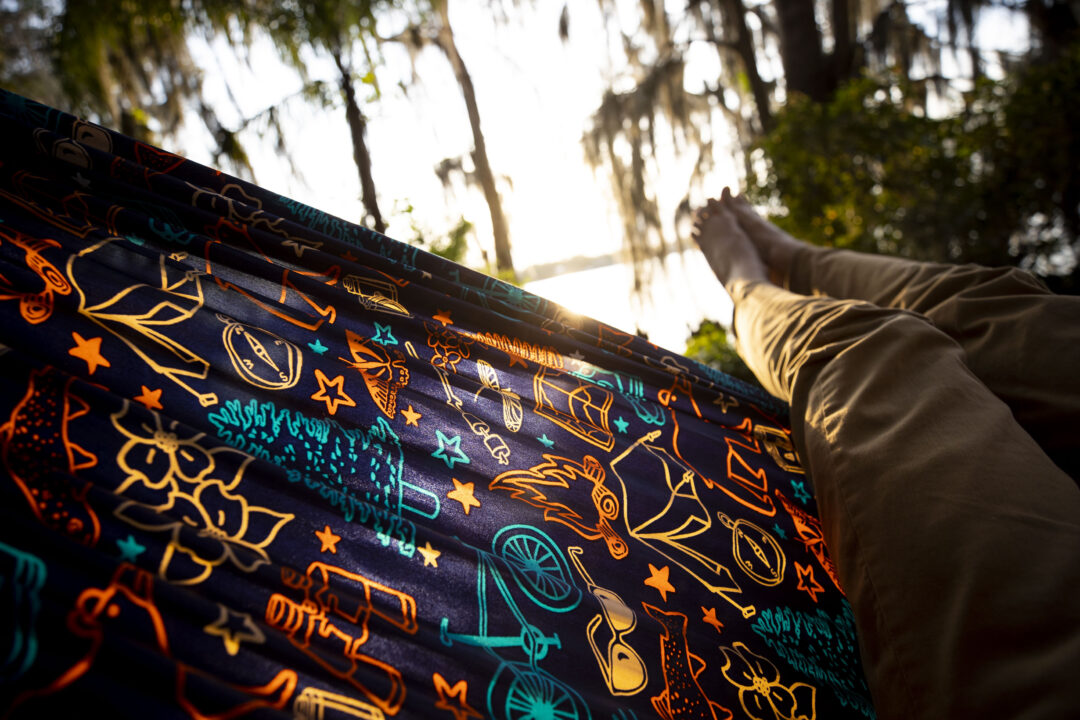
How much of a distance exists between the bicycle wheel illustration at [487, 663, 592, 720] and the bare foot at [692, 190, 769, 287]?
1.13m

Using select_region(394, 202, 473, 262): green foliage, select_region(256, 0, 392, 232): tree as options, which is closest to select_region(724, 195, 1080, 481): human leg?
select_region(394, 202, 473, 262): green foliage

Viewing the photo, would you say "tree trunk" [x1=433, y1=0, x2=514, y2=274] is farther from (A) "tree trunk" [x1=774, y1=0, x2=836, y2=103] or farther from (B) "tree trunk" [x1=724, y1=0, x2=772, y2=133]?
(A) "tree trunk" [x1=774, y1=0, x2=836, y2=103]

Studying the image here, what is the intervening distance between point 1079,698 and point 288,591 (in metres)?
0.59

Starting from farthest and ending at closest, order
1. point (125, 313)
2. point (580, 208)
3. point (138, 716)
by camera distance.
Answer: point (580, 208) < point (125, 313) < point (138, 716)

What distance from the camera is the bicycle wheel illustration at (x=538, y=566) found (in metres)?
0.56

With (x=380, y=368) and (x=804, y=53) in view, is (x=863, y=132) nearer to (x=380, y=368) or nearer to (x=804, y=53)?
(x=804, y=53)

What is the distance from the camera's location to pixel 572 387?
84 centimetres

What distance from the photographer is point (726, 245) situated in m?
1.71

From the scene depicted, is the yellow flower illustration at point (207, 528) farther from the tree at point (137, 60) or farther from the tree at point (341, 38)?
the tree at point (137, 60)

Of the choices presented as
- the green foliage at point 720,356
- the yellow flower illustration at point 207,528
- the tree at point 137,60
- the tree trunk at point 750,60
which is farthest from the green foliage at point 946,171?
the tree at point 137,60

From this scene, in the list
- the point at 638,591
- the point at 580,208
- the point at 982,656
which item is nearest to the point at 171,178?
the point at 638,591

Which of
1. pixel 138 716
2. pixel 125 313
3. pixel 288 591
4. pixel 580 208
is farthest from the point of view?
pixel 580 208

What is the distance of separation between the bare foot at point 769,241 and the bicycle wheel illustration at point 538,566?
120 centimetres

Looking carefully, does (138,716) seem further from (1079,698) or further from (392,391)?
(1079,698)
